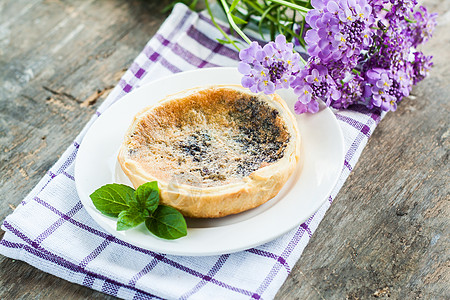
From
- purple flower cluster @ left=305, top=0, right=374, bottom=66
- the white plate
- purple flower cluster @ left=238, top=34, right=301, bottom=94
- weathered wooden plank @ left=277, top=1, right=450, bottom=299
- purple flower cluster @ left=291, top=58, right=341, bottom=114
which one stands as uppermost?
purple flower cluster @ left=305, top=0, right=374, bottom=66

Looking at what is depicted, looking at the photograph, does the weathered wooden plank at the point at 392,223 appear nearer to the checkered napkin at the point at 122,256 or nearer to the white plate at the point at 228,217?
the checkered napkin at the point at 122,256

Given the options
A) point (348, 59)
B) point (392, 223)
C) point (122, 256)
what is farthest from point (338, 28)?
point (122, 256)

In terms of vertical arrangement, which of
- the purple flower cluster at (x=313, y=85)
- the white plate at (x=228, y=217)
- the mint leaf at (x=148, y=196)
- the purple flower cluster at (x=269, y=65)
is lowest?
the white plate at (x=228, y=217)

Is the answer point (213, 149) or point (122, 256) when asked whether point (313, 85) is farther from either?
point (122, 256)

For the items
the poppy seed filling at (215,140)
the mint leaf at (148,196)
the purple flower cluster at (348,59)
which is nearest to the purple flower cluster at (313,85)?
the purple flower cluster at (348,59)

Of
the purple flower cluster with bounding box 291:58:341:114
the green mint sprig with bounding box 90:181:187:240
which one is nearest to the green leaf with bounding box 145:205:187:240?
the green mint sprig with bounding box 90:181:187:240

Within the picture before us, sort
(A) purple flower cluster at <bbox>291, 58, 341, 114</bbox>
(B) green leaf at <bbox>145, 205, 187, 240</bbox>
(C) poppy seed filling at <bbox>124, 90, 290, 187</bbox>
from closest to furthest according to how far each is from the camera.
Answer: (B) green leaf at <bbox>145, 205, 187, 240</bbox> < (C) poppy seed filling at <bbox>124, 90, 290, 187</bbox> < (A) purple flower cluster at <bbox>291, 58, 341, 114</bbox>

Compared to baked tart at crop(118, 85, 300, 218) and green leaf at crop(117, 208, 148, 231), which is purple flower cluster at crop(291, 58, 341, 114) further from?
green leaf at crop(117, 208, 148, 231)

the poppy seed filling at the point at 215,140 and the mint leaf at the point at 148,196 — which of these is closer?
the mint leaf at the point at 148,196
